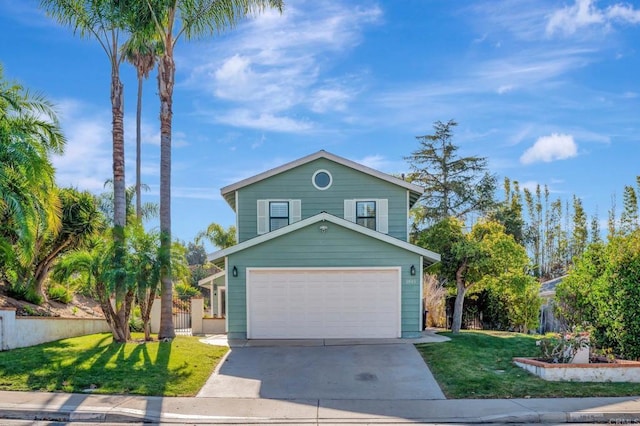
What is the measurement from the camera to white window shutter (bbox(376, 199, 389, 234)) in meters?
18.8

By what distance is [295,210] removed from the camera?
18828mm

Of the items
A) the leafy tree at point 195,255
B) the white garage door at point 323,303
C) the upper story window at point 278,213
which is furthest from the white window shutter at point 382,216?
the leafy tree at point 195,255

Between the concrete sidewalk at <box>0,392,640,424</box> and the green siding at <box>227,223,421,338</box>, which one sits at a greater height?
the green siding at <box>227,223,421,338</box>

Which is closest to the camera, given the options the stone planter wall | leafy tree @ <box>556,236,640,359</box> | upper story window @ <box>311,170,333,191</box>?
the stone planter wall

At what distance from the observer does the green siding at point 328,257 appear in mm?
→ 16219

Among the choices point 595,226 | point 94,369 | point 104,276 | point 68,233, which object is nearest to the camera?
point 94,369

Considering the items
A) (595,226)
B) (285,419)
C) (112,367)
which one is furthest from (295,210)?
(595,226)

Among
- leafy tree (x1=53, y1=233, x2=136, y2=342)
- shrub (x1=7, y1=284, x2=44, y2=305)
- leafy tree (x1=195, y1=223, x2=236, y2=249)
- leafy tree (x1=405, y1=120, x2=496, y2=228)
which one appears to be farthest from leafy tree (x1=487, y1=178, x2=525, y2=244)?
shrub (x1=7, y1=284, x2=44, y2=305)

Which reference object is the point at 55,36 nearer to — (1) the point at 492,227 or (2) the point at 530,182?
(1) the point at 492,227

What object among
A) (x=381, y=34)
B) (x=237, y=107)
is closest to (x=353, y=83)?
(x=381, y=34)

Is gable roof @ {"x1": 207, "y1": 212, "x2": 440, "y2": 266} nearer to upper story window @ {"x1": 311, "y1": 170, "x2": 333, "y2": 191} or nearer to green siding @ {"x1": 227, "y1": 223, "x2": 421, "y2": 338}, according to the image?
green siding @ {"x1": 227, "y1": 223, "x2": 421, "y2": 338}

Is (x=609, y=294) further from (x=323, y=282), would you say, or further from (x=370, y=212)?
(x=370, y=212)

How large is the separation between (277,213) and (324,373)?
831cm

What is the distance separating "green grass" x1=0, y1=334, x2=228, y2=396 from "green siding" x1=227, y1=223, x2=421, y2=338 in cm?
225
